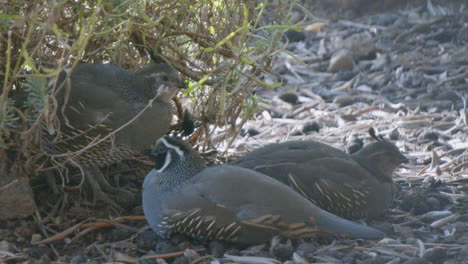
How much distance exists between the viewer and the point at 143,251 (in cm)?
339

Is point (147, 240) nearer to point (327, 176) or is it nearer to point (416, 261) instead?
point (327, 176)

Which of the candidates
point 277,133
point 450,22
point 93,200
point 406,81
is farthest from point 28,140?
point 450,22

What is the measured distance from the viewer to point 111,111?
3602 millimetres

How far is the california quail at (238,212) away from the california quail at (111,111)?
423mm

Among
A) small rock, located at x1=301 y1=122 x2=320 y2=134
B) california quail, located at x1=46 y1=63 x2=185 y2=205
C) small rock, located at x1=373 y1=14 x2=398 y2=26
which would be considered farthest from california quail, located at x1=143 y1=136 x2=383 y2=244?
small rock, located at x1=373 y1=14 x2=398 y2=26

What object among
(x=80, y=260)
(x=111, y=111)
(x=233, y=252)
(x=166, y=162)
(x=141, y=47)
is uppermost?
(x=141, y=47)

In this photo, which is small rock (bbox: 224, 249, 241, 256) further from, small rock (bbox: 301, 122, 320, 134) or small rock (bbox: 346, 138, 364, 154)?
small rock (bbox: 301, 122, 320, 134)

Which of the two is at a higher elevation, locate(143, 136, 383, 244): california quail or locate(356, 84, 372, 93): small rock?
locate(356, 84, 372, 93): small rock

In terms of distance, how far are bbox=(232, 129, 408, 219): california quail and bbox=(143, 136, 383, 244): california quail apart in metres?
0.27

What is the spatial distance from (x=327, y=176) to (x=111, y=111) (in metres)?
1.07

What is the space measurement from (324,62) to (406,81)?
102 cm

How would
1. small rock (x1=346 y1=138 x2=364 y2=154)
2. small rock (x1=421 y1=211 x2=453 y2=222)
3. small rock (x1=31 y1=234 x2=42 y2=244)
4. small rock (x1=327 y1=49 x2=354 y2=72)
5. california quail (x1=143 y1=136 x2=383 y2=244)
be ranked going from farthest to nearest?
small rock (x1=327 y1=49 x2=354 y2=72), small rock (x1=346 y1=138 x2=364 y2=154), small rock (x1=421 y1=211 x2=453 y2=222), small rock (x1=31 y1=234 x2=42 y2=244), california quail (x1=143 y1=136 x2=383 y2=244)

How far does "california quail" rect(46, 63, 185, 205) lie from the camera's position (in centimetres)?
355

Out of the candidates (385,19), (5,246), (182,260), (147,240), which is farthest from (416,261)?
(385,19)
